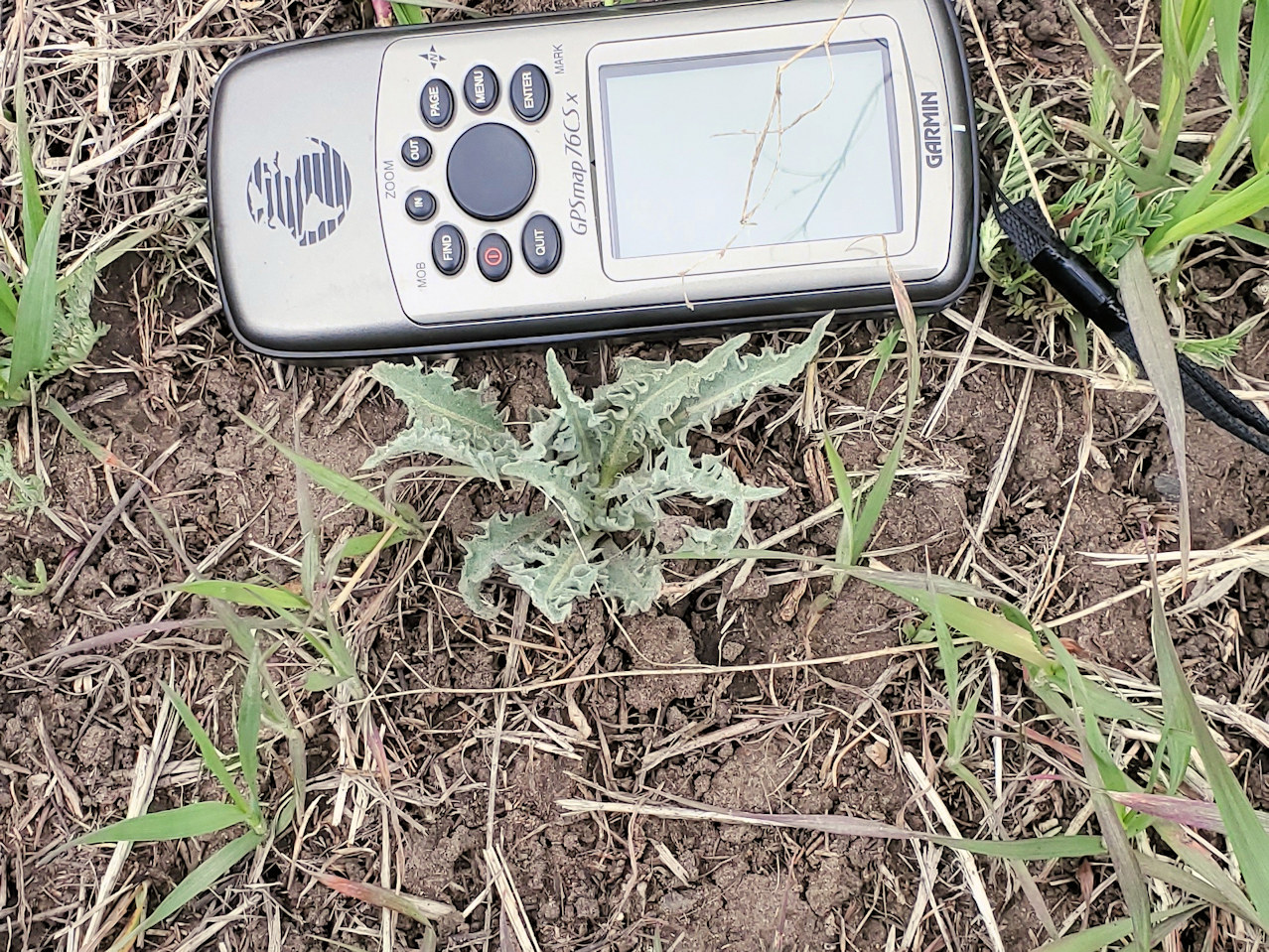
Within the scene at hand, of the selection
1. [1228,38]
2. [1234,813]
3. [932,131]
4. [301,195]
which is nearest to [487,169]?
[301,195]

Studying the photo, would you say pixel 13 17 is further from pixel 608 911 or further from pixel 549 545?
pixel 608 911

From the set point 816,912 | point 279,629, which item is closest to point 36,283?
point 279,629

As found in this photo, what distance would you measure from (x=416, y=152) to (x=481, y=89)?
9 centimetres

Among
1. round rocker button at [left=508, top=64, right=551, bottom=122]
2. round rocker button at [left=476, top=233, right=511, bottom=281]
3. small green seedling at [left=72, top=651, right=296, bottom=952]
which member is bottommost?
small green seedling at [left=72, top=651, right=296, bottom=952]

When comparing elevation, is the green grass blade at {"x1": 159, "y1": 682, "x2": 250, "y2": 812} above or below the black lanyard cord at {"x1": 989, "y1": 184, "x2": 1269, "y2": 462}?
below

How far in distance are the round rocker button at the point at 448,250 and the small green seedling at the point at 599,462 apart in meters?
0.11

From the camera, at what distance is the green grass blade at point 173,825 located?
2.83 feet

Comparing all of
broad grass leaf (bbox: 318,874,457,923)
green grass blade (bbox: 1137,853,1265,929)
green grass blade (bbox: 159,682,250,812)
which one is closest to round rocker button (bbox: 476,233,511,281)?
green grass blade (bbox: 159,682,250,812)

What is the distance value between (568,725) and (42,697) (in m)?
0.52

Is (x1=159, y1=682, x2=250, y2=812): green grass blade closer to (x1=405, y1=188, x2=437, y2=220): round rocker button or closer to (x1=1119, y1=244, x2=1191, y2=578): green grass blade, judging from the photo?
(x1=405, y1=188, x2=437, y2=220): round rocker button

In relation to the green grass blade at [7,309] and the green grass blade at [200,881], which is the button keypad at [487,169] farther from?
the green grass blade at [200,881]

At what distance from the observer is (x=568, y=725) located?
38.0 inches

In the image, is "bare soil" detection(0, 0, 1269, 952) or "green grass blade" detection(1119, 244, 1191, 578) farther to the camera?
"bare soil" detection(0, 0, 1269, 952)

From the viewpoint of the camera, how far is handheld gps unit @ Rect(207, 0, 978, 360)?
0.95 meters
